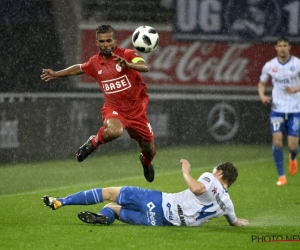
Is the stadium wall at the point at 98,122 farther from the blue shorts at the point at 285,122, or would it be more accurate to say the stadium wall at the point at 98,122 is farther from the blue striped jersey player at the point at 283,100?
the blue shorts at the point at 285,122

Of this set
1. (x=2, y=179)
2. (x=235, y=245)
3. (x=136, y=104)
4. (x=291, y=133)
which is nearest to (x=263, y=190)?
(x=291, y=133)

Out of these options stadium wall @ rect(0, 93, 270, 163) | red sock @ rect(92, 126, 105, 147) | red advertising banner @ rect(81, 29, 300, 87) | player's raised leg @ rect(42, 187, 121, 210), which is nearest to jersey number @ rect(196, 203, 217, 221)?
player's raised leg @ rect(42, 187, 121, 210)

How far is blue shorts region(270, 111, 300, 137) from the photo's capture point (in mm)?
14695

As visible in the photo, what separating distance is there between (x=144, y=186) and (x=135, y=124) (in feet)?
8.58

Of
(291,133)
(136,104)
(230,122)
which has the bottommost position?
(230,122)

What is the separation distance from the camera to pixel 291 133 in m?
14.9

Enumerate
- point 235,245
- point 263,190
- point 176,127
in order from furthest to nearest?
point 176,127
point 263,190
point 235,245

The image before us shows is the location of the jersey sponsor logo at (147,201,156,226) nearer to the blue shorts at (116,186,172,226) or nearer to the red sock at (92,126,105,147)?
the blue shorts at (116,186,172,226)

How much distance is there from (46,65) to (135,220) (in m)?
7.80

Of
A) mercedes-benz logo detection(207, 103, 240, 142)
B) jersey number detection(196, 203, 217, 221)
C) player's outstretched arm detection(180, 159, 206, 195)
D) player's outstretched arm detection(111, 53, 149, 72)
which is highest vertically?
player's outstretched arm detection(111, 53, 149, 72)

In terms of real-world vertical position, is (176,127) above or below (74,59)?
below

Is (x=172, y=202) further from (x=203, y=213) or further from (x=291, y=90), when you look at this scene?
(x=291, y=90)

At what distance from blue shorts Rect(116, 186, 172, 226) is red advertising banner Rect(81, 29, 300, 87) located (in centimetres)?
817

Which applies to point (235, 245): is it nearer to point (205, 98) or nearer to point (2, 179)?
point (2, 179)
